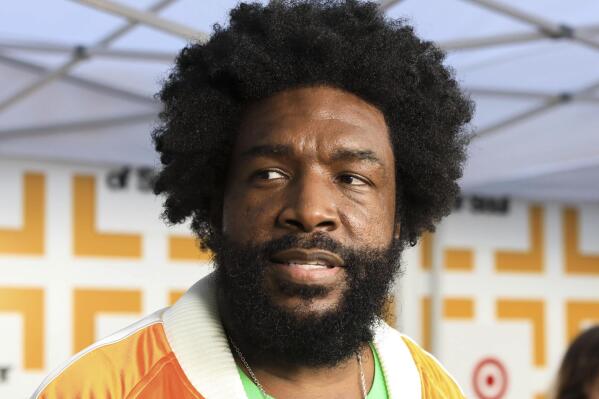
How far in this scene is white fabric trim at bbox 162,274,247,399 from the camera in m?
1.57

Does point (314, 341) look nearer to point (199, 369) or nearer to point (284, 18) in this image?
point (199, 369)

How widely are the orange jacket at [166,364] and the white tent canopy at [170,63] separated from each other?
256 cm

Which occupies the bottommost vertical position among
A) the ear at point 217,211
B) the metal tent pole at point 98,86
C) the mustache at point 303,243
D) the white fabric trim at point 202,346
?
the white fabric trim at point 202,346

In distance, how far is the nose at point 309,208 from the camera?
156 centimetres

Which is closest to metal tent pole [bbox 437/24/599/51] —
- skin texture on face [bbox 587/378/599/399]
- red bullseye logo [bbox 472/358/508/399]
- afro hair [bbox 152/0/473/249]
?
skin texture on face [bbox 587/378/599/399]

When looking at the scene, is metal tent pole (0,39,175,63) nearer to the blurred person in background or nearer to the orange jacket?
the blurred person in background

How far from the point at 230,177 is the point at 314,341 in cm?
32

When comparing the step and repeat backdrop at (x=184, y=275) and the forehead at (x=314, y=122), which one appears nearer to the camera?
the forehead at (x=314, y=122)

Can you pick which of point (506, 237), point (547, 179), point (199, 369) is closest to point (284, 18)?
point (199, 369)

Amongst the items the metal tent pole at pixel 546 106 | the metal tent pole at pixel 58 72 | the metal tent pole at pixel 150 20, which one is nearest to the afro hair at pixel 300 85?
the metal tent pole at pixel 150 20

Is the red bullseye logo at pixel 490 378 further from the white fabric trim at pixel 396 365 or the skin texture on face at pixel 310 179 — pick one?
the skin texture on face at pixel 310 179

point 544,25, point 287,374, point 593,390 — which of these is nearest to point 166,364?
point 287,374

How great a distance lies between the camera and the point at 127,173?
19.9 ft

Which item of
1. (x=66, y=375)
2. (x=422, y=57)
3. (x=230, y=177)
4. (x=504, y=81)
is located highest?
(x=504, y=81)
